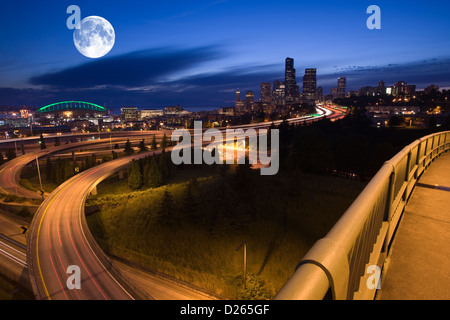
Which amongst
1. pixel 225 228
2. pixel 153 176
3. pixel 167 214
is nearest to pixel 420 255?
pixel 225 228

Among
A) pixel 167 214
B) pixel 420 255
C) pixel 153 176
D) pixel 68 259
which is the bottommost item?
pixel 167 214

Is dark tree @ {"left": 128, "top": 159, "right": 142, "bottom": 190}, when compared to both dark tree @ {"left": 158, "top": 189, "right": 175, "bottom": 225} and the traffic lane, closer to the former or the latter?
the traffic lane

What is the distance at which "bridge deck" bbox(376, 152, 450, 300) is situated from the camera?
2.89 m

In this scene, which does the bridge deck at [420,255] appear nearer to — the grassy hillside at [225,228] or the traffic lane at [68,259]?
the grassy hillside at [225,228]

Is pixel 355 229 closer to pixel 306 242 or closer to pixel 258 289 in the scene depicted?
pixel 258 289

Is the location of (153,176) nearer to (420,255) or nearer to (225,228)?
(225,228)

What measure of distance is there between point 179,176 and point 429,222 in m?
41.7

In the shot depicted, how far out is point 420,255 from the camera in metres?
3.59

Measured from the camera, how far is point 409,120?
72.0 meters

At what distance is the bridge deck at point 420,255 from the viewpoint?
9.48ft

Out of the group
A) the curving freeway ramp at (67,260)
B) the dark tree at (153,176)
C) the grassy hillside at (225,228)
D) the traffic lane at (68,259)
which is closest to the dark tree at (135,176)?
the dark tree at (153,176)

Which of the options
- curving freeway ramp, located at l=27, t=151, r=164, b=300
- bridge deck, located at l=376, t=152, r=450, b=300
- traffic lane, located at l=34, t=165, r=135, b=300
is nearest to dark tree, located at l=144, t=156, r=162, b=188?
curving freeway ramp, located at l=27, t=151, r=164, b=300

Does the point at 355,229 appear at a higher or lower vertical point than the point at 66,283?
higher

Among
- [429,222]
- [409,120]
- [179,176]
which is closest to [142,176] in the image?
[179,176]
